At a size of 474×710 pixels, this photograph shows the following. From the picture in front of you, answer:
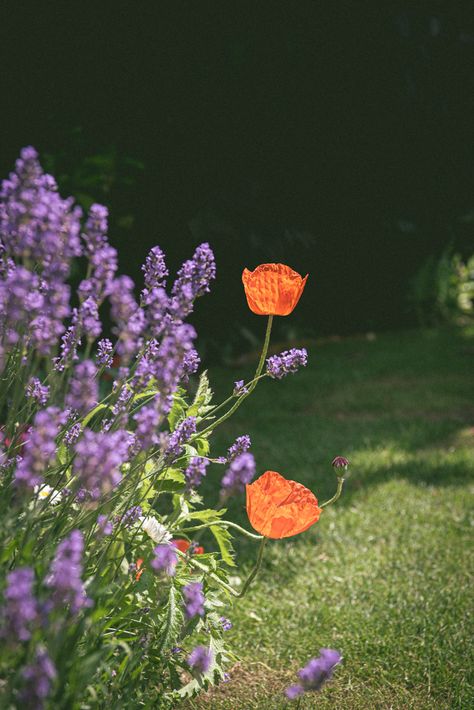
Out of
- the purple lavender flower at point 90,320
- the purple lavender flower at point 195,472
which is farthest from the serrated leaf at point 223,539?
the purple lavender flower at point 90,320

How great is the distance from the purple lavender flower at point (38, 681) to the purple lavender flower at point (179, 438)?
0.59m

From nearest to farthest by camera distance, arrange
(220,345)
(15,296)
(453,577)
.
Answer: (15,296)
(453,577)
(220,345)

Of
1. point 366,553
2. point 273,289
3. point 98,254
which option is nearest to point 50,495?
point 98,254

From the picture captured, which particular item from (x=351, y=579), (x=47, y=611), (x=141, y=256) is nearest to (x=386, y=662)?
(x=351, y=579)

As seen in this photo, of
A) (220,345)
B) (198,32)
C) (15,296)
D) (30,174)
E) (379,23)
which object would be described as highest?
(379,23)

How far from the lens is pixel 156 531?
1669 mm

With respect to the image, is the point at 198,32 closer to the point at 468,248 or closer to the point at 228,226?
the point at 228,226

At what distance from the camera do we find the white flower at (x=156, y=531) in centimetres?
165

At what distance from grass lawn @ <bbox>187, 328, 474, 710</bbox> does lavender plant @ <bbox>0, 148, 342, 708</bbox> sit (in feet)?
1.35

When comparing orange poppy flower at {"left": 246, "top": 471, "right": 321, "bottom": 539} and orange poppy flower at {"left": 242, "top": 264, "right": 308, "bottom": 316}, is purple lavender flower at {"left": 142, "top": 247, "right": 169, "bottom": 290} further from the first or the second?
orange poppy flower at {"left": 246, "top": 471, "right": 321, "bottom": 539}

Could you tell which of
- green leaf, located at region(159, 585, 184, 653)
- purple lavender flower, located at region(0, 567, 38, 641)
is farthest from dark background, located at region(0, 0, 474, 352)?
purple lavender flower, located at region(0, 567, 38, 641)

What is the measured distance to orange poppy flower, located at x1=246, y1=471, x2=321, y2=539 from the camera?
1596 mm

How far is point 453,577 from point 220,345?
12.5 ft

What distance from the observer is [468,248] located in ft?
28.1
